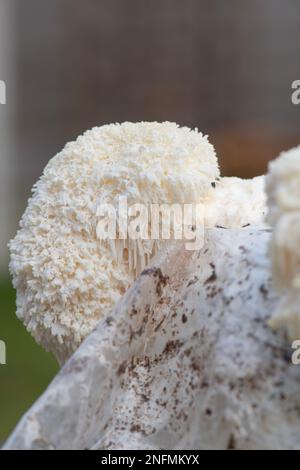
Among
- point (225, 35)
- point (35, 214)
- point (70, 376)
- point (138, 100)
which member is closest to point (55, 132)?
point (138, 100)

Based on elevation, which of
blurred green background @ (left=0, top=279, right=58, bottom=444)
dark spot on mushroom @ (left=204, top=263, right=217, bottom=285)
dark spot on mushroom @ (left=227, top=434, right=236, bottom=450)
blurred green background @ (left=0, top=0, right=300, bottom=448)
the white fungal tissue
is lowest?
blurred green background @ (left=0, top=279, right=58, bottom=444)

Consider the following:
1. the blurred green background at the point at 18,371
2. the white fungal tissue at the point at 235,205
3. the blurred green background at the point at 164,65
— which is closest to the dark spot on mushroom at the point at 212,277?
the white fungal tissue at the point at 235,205

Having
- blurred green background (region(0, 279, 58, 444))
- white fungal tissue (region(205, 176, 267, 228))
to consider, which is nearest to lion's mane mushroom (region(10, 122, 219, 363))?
white fungal tissue (region(205, 176, 267, 228))

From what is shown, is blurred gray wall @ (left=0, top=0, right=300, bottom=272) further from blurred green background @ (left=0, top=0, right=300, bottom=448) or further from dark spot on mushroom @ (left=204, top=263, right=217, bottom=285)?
dark spot on mushroom @ (left=204, top=263, right=217, bottom=285)

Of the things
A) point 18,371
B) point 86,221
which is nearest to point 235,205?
point 86,221

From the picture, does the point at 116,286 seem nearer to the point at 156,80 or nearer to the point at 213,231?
the point at 213,231

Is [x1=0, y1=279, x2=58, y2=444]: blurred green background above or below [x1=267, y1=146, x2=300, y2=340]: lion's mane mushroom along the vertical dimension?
below

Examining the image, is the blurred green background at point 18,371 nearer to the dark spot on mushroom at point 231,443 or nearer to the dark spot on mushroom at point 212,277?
the dark spot on mushroom at point 212,277
